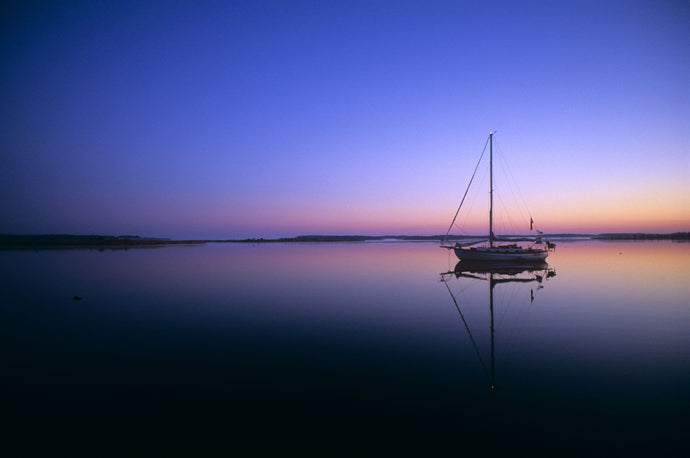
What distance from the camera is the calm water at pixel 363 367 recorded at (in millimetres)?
6668

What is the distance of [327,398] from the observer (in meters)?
7.74

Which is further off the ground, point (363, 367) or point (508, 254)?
point (508, 254)

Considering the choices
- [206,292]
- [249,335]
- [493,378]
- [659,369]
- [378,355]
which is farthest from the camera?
[206,292]

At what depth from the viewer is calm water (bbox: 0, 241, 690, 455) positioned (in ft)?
21.9

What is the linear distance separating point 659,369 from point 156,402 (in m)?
12.9

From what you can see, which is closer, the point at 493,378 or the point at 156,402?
the point at 156,402

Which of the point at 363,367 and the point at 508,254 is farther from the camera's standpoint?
the point at 508,254

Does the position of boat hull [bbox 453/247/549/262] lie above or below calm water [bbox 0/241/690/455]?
above

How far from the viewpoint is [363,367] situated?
31.4 feet

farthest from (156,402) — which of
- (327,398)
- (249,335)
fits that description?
(249,335)

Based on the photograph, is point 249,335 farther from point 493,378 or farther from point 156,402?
point 493,378

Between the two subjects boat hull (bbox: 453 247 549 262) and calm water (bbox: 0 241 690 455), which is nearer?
calm water (bbox: 0 241 690 455)

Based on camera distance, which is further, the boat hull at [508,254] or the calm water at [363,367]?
the boat hull at [508,254]

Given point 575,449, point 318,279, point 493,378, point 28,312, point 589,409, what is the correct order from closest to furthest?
1. point 575,449
2. point 589,409
3. point 493,378
4. point 28,312
5. point 318,279
